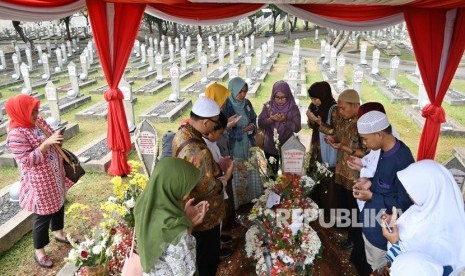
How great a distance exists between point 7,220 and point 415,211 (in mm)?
4376

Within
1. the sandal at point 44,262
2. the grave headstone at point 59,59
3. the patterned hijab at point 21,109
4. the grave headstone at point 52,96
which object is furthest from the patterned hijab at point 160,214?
the grave headstone at point 59,59

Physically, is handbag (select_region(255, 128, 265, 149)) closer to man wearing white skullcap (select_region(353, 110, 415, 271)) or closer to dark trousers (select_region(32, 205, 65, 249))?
man wearing white skullcap (select_region(353, 110, 415, 271))

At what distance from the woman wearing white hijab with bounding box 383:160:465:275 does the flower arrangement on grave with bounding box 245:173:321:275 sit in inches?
41.1

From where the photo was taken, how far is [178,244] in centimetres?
201

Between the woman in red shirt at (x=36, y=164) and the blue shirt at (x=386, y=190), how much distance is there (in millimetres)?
2651

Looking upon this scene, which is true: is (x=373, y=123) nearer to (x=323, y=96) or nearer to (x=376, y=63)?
(x=323, y=96)

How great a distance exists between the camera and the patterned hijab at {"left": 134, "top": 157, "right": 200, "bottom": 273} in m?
1.93

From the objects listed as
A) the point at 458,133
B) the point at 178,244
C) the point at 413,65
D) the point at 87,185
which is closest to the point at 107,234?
the point at 178,244

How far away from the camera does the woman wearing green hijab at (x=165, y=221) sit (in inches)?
76.1

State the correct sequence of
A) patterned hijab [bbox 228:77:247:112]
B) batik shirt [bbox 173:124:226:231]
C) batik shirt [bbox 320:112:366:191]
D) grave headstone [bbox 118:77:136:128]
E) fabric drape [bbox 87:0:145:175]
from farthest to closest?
1. grave headstone [bbox 118:77:136:128]
2. fabric drape [bbox 87:0:145:175]
3. patterned hijab [bbox 228:77:247:112]
4. batik shirt [bbox 320:112:366:191]
5. batik shirt [bbox 173:124:226:231]

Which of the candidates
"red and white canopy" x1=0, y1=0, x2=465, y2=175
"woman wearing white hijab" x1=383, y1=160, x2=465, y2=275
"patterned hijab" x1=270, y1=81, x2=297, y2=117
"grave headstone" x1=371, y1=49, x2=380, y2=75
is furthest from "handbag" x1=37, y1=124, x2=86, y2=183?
"grave headstone" x1=371, y1=49, x2=380, y2=75

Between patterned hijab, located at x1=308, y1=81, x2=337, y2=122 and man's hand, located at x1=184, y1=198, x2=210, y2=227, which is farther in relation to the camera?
patterned hijab, located at x1=308, y1=81, x2=337, y2=122

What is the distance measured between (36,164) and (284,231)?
224cm

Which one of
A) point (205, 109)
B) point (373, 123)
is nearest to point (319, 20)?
point (373, 123)
